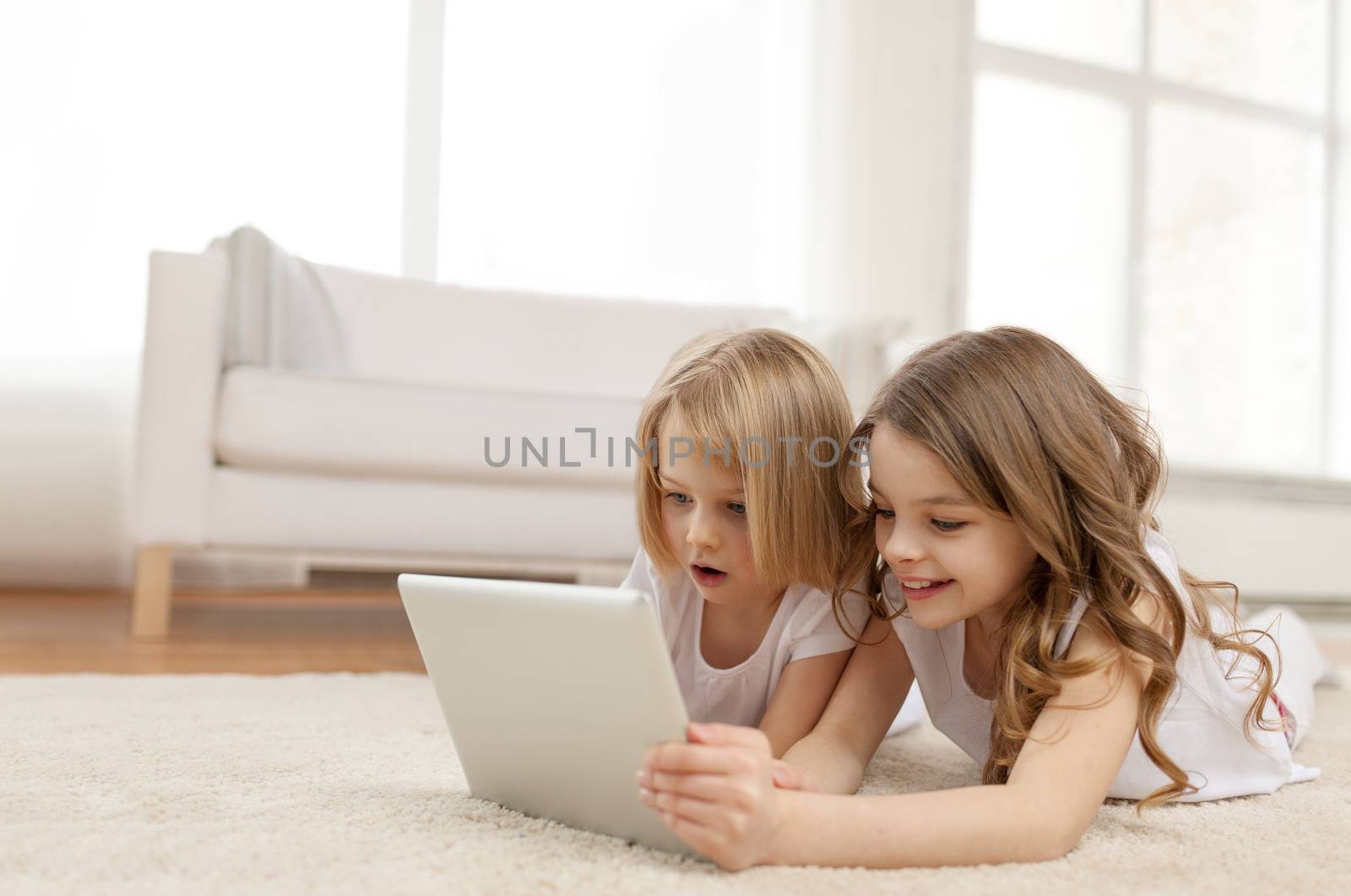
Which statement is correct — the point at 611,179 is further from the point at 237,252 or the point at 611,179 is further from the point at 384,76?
the point at 237,252

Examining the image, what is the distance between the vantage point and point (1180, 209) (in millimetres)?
3697

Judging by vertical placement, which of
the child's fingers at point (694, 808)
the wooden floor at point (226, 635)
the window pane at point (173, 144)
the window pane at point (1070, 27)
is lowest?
the wooden floor at point (226, 635)

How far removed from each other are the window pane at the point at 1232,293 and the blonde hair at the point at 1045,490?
308 centimetres

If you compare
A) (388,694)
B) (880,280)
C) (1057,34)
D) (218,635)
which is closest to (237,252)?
(218,635)

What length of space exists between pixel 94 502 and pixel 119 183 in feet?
2.62

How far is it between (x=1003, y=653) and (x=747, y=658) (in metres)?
0.22

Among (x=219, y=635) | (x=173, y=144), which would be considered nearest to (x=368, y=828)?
(x=219, y=635)

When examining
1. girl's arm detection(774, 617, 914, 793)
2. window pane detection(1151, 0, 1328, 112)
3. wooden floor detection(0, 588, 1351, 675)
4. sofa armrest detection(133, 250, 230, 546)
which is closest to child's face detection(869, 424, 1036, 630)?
girl's arm detection(774, 617, 914, 793)

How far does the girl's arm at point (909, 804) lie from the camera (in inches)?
22.8

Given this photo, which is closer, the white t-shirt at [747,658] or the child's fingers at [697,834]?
the child's fingers at [697,834]

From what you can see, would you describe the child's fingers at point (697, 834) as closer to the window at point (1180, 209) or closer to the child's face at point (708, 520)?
the child's face at point (708, 520)

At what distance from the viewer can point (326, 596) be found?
2719 mm

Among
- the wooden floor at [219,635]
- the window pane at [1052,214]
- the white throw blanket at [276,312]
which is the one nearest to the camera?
the wooden floor at [219,635]

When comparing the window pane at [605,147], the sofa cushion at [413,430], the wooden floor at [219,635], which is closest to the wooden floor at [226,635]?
the wooden floor at [219,635]
